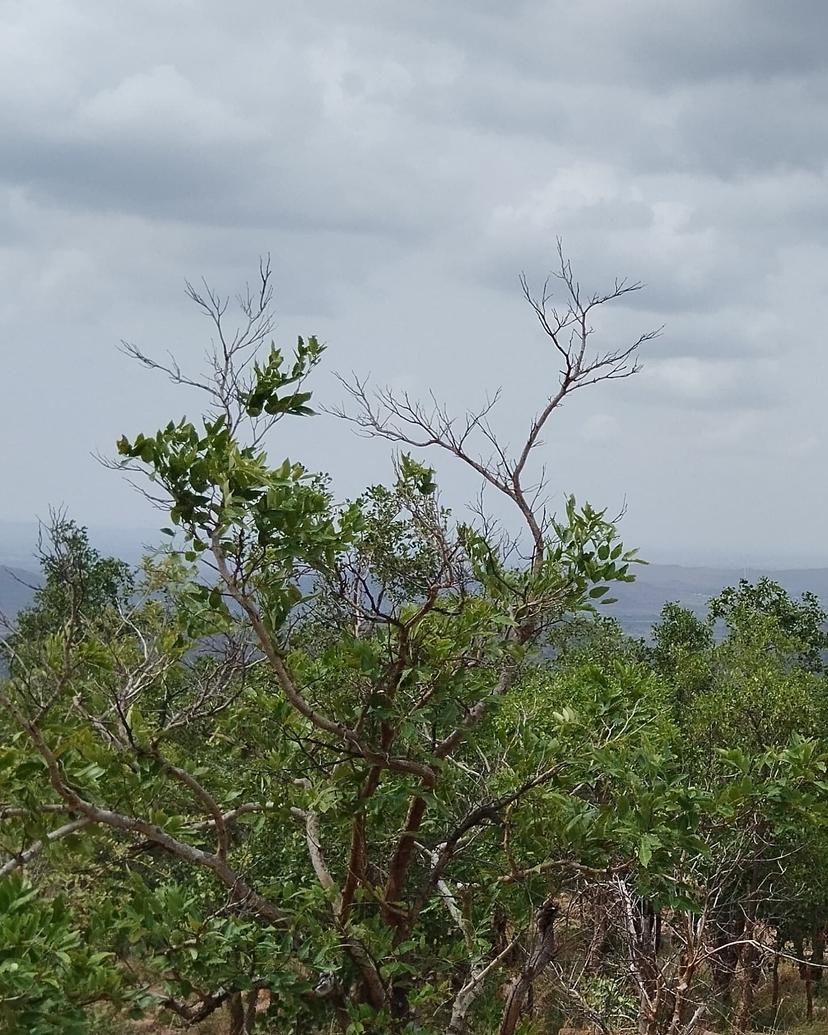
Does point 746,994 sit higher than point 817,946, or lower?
higher

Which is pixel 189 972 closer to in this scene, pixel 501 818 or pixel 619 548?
pixel 501 818

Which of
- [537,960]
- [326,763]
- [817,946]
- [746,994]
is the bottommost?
[817,946]

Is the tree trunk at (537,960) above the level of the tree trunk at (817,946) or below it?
above

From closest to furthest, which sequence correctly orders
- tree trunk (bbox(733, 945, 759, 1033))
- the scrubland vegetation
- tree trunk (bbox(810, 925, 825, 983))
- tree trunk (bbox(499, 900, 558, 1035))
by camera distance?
Answer: the scrubland vegetation → tree trunk (bbox(499, 900, 558, 1035)) → tree trunk (bbox(733, 945, 759, 1033)) → tree trunk (bbox(810, 925, 825, 983))

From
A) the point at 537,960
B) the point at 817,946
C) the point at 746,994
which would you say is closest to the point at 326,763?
the point at 537,960

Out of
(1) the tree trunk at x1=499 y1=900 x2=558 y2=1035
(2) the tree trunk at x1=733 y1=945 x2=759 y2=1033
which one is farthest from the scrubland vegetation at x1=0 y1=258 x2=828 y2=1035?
(2) the tree trunk at x1=733 y1=945 x2=759 y2=1033

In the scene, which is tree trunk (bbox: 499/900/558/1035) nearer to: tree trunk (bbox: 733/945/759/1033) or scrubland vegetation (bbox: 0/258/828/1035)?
scrubland vegetation (bbox: 0/258/828/1035)

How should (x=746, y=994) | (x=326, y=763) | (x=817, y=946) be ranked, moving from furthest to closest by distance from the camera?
(x=817, y=946) < (x=746, y=994) < (x=326, y=763)

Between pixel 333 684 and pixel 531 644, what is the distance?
113cm

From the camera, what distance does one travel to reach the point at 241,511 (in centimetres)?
363

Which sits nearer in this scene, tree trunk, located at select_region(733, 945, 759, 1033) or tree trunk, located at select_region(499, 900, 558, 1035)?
tree trunk, located at select_region(499, 900, 558, 1035)

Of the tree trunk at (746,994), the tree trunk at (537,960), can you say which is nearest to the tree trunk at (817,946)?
the tree trunk at (746,994)

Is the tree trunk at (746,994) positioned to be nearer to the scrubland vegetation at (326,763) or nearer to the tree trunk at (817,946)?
the tree trunk at (817,946)

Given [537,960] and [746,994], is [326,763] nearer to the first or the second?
[537,960]
